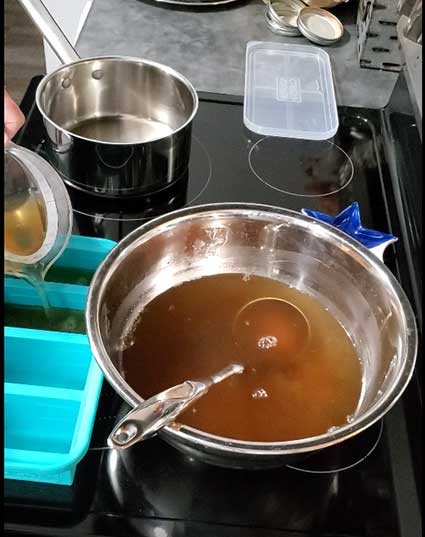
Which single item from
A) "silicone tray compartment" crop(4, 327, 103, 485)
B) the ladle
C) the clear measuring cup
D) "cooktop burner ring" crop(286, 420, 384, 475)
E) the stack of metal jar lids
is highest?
the stack of metal jar lids

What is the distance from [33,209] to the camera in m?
0.81

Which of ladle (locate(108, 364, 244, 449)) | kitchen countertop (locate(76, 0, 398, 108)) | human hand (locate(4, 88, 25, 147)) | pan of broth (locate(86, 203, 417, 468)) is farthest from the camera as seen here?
kitchen countertop (locate(76, 0, 398, 108))

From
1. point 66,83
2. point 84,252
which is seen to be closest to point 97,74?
point 66,83

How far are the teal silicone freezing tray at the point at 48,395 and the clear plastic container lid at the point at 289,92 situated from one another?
Answer: 0.50 meters

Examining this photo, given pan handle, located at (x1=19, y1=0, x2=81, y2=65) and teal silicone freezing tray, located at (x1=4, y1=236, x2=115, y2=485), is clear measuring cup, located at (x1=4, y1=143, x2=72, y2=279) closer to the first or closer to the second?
teal silicone freezing tray, located at (x1=4, y1=236, x2=115, y2=485)

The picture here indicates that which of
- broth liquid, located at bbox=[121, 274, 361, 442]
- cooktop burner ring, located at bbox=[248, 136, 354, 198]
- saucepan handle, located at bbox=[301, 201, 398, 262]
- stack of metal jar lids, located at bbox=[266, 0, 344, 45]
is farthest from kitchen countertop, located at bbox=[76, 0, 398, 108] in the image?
broth liquid, located at bbox=[121, 274, 361, 442]

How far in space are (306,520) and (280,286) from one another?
285 millimetres

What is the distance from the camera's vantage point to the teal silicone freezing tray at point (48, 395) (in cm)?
58

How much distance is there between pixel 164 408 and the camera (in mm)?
543

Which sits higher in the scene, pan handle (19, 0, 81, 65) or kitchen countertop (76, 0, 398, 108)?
pan handle (19, 0, 81, 65)

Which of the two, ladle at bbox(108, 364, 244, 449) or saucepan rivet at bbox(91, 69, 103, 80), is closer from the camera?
ladle at bbox(108, 364, 244, 449)

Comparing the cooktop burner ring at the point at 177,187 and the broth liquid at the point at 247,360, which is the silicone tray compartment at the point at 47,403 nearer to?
the broth liquid at the point at 247,360

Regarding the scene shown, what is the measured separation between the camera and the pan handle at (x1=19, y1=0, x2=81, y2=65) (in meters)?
0.92

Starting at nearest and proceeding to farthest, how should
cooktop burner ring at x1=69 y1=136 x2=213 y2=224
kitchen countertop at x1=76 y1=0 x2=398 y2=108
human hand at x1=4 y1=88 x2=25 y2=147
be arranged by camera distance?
human hand at x1=4 y1=88 x2=25 y2=147, cooktop burner ring at x1=69 y1=136 x2=213 y2=224, kitchen countertop at x1=76 y1=0 x2=398 y2=108
